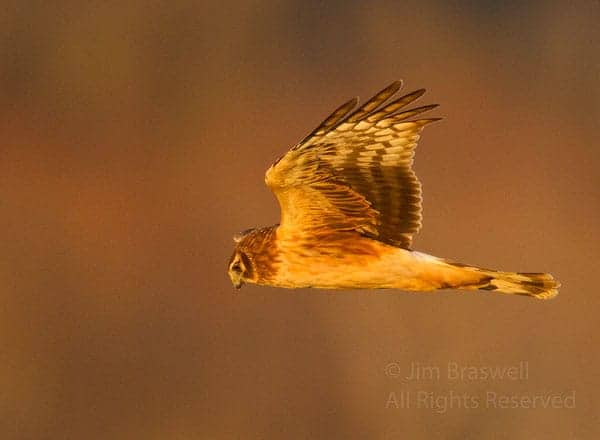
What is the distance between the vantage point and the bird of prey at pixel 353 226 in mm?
2133

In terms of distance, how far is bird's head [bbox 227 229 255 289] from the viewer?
228 cm

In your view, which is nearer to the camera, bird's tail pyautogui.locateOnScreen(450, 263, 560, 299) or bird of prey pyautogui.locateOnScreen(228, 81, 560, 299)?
bird of prey pyautogui.locateOnScreen(228, 81, 560, 299)

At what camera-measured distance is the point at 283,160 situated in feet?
6.84

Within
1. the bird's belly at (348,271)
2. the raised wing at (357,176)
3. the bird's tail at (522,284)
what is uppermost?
the raised wing at (357,176)

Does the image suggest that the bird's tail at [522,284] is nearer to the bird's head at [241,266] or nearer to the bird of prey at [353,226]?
the bird of prey at [353,226]

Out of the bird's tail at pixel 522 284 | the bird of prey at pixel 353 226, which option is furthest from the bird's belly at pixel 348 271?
the bird's tail at pixel 522 284

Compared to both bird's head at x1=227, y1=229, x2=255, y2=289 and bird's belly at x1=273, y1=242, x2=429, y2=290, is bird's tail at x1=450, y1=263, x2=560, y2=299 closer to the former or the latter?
bird's belly at x1=273, y1=242, x2=429, y2=290

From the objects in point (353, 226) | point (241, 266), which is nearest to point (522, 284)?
point (353, 226)

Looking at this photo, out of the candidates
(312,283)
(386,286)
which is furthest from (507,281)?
(312,283)

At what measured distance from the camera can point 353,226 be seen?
7.47 ft

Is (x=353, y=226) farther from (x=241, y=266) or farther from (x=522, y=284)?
(x=522, y=284)

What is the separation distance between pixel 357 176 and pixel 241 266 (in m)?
0.34

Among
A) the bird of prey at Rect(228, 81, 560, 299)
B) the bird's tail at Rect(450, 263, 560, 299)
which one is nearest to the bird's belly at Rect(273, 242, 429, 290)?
the bird of prey at Rect(228, 81, 560, 299)

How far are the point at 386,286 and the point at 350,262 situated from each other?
0.10 meters
